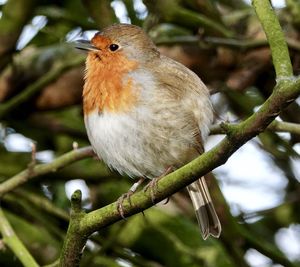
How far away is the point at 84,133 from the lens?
5.57 m

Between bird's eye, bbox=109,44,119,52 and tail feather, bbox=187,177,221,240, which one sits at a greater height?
bird's eye, bbox=109,44,119,52

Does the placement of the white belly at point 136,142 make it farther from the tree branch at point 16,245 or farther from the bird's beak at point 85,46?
the tree branch at point 16,245

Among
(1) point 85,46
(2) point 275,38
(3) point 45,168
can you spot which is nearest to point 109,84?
(1) point 85,46

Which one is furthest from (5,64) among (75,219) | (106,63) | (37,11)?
(75,219)

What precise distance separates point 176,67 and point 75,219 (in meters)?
1.39

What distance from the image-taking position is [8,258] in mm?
5023

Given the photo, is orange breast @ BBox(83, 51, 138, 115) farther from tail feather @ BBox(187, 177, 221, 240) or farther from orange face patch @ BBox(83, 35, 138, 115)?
tail feather @ BBox(187, 177, 221, 240)

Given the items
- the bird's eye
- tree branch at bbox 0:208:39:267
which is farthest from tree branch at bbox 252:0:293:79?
tree branch at bbox 0:208:39:267

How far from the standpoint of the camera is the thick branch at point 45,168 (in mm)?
4566

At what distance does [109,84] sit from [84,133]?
1116 millimetres

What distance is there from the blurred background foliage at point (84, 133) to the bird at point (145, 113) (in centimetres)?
50

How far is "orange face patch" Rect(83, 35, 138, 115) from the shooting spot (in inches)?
169

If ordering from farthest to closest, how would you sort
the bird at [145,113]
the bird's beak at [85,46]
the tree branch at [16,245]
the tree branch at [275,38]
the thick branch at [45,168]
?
1. the bird's beak at [85,46]
2. the thick branch at [45,168]
3. the bird at [145,113]
4. the tree branch at [16,245]
5. the tree branch at [275,38]

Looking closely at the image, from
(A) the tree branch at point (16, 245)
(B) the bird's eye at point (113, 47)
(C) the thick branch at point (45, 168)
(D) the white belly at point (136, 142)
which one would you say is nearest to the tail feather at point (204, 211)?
(D) the white belly at point (136, 142)
